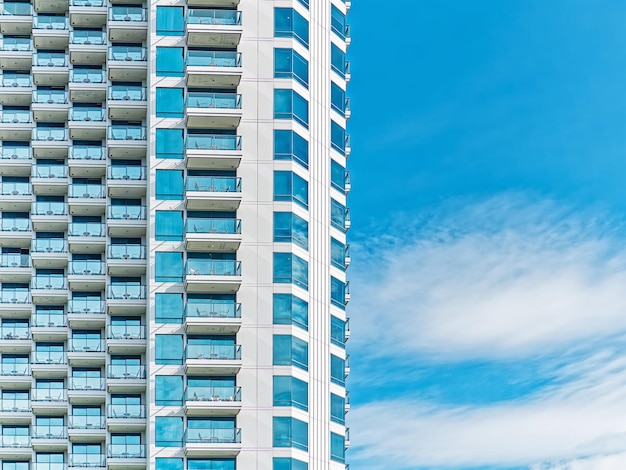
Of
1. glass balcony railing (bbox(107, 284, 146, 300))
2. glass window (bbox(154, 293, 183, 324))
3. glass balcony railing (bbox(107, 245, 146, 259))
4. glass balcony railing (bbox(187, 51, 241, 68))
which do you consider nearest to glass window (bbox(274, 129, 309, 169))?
glass balcony railing (bbox(187, 51, 241, 68))

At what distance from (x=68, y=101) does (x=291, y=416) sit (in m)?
33.3

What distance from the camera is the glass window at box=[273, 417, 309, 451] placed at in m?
93.1

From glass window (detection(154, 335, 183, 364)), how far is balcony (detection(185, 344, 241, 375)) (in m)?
0.71

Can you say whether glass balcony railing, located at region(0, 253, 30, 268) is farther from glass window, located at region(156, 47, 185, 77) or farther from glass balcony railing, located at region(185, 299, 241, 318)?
glass window, located at region(156, 47, 185, 77)

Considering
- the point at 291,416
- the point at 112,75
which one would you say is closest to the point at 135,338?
the point at 291,416

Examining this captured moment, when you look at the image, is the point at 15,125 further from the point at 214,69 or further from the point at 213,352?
the point at 213,352

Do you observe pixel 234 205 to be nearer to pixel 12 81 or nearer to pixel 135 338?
pixel 135 338

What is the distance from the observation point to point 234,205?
96750mm

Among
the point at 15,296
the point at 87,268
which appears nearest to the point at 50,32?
the point at 87,268

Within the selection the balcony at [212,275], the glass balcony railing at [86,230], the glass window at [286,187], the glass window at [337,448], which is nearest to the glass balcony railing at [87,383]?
the glass balcony railing at [86,230]

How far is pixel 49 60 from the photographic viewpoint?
4242 inches

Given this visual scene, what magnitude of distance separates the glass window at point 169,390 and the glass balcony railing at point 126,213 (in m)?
14.8

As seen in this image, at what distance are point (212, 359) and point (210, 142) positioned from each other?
16338 millimetres

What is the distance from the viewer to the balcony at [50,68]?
107000 mm
